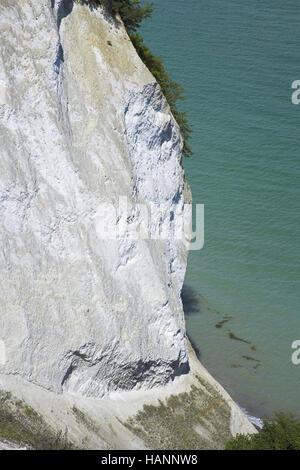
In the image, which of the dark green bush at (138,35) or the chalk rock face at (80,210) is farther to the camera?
the dark green bush at (138,35)

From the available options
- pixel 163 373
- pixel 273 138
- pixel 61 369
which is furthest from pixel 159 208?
pixel 273 138

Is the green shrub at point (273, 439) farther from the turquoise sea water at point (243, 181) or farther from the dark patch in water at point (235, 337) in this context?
the dark patch in water at point (235, 337)

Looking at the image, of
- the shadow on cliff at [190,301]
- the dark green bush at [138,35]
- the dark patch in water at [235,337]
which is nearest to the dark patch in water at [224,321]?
the dark patch in water at [235,337]

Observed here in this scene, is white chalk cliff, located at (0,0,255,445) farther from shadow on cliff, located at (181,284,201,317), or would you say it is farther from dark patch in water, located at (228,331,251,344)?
shadow on cliff, located at (181,284,201,317)

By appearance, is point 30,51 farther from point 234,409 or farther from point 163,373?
point 234,409

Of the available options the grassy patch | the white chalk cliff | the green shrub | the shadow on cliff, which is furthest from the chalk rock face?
the shadow on cliff

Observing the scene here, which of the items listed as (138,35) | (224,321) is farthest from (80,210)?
(224,321)

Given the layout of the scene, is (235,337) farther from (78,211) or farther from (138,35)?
(138,35)
